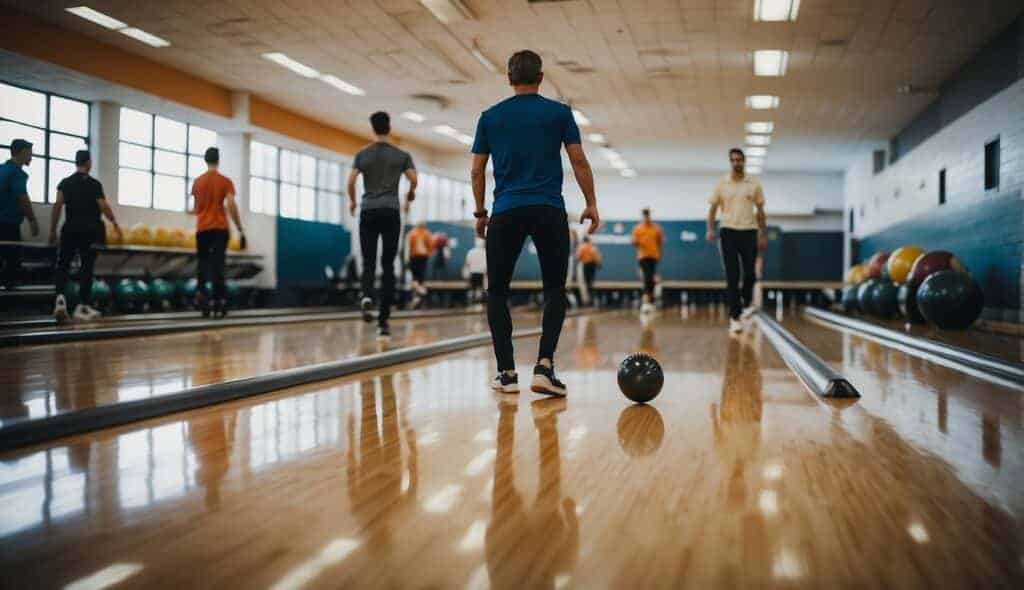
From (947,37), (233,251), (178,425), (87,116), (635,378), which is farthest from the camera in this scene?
(233,251)

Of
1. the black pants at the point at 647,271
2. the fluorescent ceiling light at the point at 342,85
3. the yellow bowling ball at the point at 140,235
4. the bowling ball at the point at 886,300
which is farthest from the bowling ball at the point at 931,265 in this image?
the yellow bowling ball at the point at 140,235

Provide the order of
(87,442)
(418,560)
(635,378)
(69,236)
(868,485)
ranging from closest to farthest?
(418,560) < (868,485) < (87,442) < (635,378) < (69,236)

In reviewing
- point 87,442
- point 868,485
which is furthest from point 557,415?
point 87,442

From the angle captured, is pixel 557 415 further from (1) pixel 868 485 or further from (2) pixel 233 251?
(2) pixel 233 251

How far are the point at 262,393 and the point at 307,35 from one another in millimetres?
10374

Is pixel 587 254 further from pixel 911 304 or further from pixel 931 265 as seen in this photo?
pixel 911 304

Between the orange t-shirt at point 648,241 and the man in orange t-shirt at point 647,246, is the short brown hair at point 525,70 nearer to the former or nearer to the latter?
the man in orange t-shirt at point 647,246

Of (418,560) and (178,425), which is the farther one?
(178,425)

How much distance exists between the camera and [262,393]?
3.66 meters

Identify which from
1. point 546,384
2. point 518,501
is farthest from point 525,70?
point 518,501

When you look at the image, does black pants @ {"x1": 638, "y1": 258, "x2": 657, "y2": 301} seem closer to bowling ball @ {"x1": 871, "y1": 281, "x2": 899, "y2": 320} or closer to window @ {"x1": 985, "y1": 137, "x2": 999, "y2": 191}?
bowling ball @ {"x1": 871, "y1": 281, "x2": 899, "y2": 320}

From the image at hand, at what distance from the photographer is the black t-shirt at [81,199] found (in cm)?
890

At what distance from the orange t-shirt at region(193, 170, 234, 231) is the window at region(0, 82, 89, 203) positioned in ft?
16.7

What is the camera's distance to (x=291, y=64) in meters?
14.6
